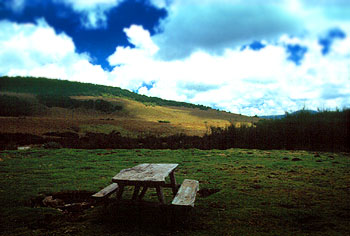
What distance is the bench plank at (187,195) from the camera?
3.34 metres

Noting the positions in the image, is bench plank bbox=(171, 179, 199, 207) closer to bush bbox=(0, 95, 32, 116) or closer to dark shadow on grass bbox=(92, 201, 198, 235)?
dark shadow on grass bbox=(92, 201, 198, 235)

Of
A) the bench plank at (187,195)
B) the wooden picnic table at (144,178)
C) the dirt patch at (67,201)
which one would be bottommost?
the dirt patch at (67,201)

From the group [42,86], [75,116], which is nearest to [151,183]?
[75,116]

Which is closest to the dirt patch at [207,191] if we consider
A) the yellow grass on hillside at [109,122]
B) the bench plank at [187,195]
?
the bench plank at [187,195]

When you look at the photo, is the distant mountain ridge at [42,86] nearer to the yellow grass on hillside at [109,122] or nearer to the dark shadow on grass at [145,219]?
the yellow grass on hillside at [109,122]

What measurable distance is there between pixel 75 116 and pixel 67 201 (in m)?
37.2

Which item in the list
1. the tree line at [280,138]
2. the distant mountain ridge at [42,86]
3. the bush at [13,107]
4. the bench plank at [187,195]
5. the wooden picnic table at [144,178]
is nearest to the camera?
the bench plank at [187,195]

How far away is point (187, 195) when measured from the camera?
371cm

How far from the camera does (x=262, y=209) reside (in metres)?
4.21

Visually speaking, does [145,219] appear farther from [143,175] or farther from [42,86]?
[42,86]

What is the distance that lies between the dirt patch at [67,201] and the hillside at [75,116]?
14539mm

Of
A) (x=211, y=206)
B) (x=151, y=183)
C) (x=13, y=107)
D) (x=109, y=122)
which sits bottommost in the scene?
(x=211, y=206)

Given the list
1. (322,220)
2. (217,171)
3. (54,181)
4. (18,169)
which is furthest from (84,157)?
(322,220)

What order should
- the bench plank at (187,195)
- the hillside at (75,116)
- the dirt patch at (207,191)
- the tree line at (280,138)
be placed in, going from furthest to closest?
the hillside at (75,116), the tree line at (280,138), the dirt patch at (207,191), the bench plank at (187,195)
